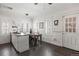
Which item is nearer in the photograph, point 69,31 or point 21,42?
point 21,42

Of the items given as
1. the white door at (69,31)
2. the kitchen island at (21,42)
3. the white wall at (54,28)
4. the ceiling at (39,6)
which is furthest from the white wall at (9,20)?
the white door at (69,31)

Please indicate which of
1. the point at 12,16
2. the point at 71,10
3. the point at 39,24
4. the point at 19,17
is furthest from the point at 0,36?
the point at 71,10

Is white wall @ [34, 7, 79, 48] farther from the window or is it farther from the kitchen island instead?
the kitchen island

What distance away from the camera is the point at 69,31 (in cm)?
340

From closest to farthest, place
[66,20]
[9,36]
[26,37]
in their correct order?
[26,37]
[66,20]
[9,36]

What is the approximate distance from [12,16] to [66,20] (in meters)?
2.92

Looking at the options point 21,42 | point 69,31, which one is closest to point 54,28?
point 69,31

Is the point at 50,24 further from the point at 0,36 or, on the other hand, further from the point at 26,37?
the point at 0,36

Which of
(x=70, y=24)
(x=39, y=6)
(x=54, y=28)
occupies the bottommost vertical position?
(x=54, y=28)

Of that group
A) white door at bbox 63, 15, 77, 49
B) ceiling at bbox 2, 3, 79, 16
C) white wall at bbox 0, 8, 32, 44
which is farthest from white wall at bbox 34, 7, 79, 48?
white wall at bbox 0, 8, 32, 44

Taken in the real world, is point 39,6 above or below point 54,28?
above

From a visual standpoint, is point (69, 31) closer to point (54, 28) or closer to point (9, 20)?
point (54, 28)

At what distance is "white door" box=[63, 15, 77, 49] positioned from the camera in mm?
3211

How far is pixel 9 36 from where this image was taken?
4.21 metres
